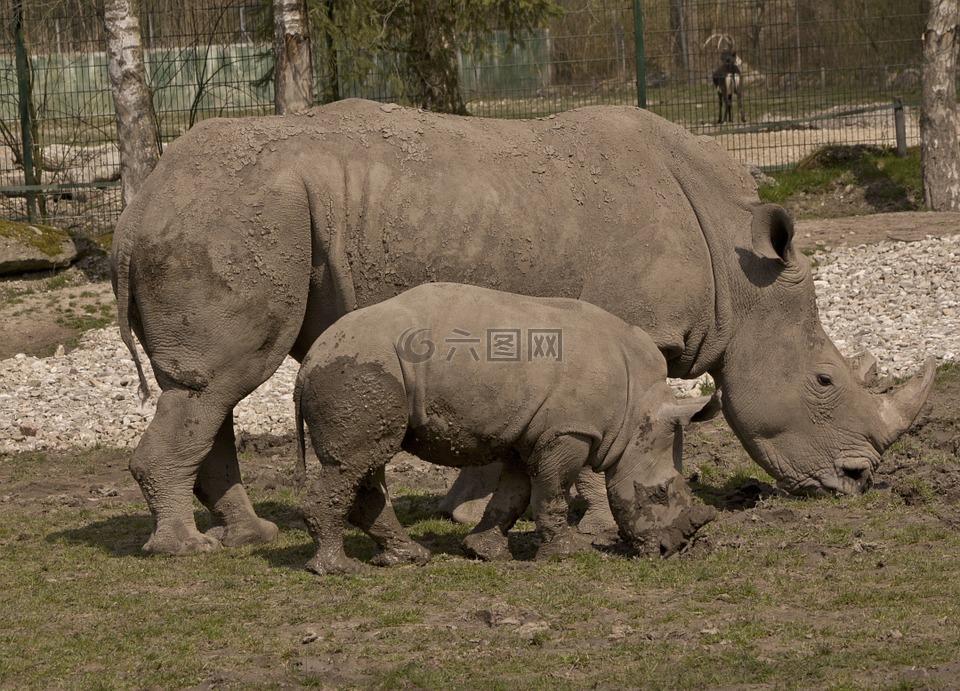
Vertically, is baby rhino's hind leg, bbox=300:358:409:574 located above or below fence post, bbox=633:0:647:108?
below

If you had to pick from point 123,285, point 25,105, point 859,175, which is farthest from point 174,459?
point 859,175

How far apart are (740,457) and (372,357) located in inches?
159

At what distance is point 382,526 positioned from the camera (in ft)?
24.3

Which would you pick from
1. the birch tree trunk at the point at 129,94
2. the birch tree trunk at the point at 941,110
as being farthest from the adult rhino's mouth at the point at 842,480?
the birch tree trunk at the point at 941,110

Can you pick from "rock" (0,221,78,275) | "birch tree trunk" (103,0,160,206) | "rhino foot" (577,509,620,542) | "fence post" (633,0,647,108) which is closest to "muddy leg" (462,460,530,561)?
"rhino foot" (577,509,620,542)

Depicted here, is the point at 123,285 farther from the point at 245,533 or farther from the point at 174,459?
the point at 245,533

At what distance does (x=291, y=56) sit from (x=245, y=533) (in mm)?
7199

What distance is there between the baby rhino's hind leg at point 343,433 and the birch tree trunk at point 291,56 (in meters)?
7.67

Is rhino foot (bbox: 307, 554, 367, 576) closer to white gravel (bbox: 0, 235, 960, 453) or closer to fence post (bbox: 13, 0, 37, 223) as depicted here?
white gravel (bbox: 0, 235, 960, 453)

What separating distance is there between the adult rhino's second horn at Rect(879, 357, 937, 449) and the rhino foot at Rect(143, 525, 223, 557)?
405 centimetres

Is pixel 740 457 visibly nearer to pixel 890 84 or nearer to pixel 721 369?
pixel 721 369

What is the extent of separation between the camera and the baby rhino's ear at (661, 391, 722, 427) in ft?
24.2

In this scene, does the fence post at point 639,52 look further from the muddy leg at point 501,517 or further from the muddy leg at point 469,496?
the muddy leg at point 501,517

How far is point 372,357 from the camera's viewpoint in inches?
275
